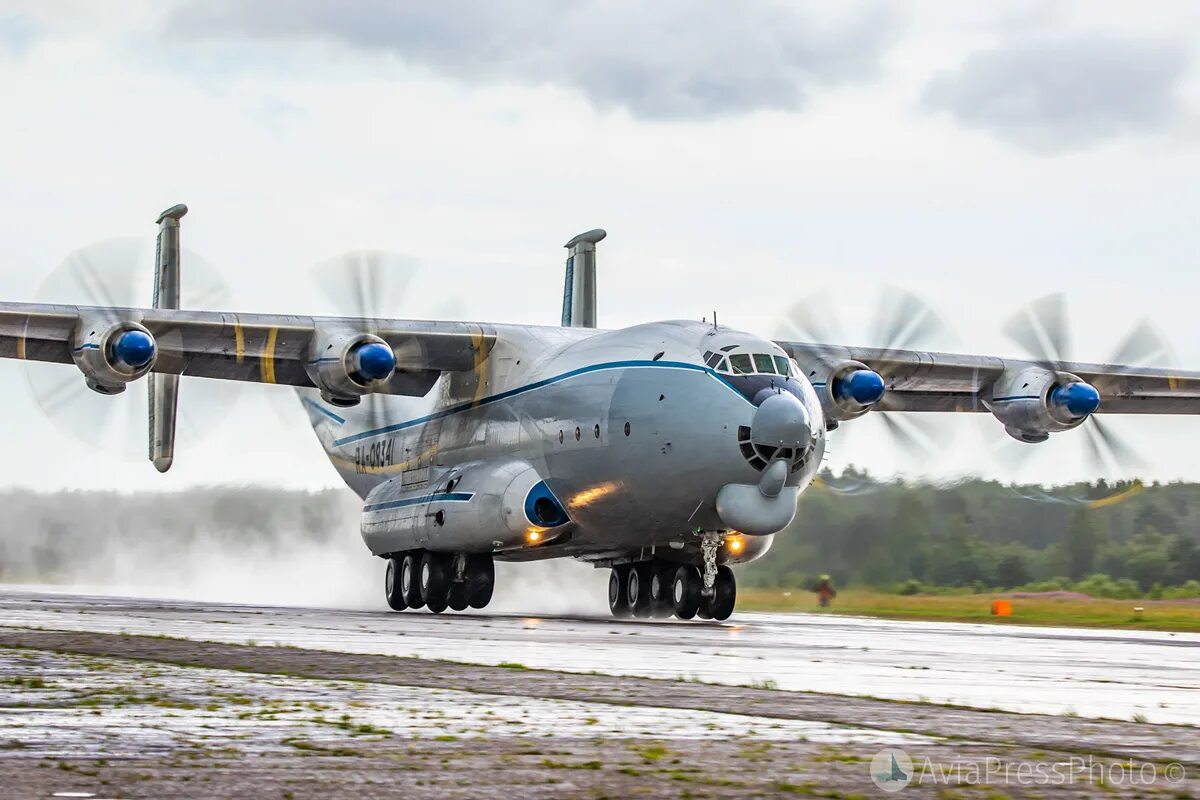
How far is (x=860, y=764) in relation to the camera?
760cm

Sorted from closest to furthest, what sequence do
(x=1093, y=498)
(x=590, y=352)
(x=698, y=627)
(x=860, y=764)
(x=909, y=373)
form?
(x=860, y=764) → (x=698, y=627) → (x=590, y=352) → (x=1093, y=498) → (x=909, y=373)

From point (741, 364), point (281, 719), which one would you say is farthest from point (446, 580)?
point (281, 719)

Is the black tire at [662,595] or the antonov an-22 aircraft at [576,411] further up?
the antonov an-22 aircraft at [576,411]

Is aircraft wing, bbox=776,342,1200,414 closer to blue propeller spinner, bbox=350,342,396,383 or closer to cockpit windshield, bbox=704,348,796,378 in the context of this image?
cockpit windshield, bbox=704,348,796,378

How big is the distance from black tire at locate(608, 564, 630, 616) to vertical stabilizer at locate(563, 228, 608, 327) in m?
9.67

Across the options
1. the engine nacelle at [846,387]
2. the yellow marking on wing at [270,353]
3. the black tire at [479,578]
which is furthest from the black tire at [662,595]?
the yellow marking on wing at [270,353]

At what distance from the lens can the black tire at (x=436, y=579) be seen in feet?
101

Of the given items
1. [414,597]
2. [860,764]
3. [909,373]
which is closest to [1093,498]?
[909,373]

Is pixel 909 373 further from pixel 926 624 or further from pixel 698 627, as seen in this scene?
pixel 698 627

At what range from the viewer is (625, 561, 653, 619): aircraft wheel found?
2886cm

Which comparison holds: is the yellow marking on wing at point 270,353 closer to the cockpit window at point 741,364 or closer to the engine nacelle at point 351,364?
the engine nacelle at point 351,364

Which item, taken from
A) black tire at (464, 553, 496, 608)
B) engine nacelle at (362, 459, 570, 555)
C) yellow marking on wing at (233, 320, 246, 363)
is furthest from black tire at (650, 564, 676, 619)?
yellow marking on wing at (233, 320, 246, 363)

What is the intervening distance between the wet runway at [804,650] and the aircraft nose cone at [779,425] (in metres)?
2.83

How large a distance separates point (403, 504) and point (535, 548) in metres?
3.82
